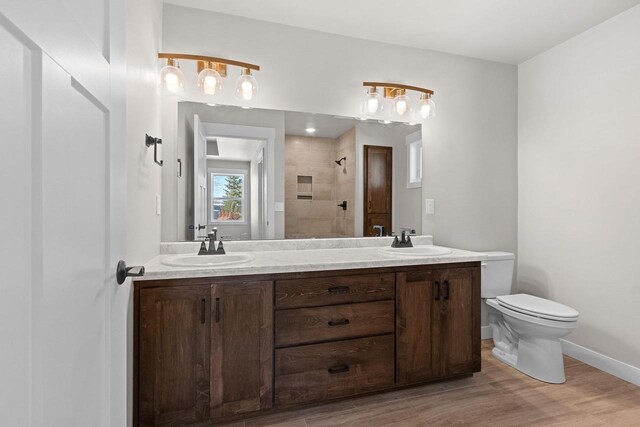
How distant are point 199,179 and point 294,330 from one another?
1.22m

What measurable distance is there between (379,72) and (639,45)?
5.67 ft

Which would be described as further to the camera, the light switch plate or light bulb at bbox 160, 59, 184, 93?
the light switch plate

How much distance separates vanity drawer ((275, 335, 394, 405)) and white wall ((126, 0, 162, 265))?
0.95 meters

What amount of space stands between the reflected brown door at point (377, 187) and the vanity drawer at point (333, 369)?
929mm

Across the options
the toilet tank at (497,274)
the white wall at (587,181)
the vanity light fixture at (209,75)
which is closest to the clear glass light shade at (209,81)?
the vanity light fixture at (209,75)

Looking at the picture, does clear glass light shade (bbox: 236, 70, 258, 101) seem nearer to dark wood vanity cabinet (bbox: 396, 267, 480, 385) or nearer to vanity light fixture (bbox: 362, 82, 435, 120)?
vanity light fixture (bbox: 362, 82, 435, 120)

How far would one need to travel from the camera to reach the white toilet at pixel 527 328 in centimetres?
209

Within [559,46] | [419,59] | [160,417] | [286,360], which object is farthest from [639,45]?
[160,417]

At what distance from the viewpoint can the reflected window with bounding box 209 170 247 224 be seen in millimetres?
2229

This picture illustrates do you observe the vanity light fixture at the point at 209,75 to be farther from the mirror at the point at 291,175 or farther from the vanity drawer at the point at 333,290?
the vanity drawer at the point at 333,290

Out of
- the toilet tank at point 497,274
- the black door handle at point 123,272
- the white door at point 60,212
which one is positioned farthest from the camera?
the toilet tank at point 497,274

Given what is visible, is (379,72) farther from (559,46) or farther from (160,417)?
(160,417)

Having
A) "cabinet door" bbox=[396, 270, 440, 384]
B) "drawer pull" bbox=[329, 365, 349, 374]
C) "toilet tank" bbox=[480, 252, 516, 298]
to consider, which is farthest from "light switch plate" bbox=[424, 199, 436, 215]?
"drawer pull" bbox=[329, 365, 349, 374]

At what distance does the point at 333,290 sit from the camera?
1803 mm
